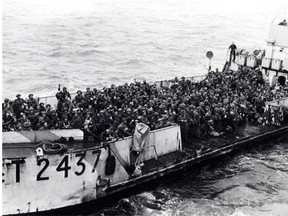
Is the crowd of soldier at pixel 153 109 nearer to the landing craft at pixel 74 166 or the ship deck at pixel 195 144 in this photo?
the ship deck at pixel 195 144

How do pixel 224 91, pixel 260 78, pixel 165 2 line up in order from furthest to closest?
pixel 165 2, pixel 260 78, pixel 224 91

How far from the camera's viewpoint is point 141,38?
47344 mm

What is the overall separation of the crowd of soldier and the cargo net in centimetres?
127

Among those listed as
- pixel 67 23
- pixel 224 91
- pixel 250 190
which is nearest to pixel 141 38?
pixel 67 23

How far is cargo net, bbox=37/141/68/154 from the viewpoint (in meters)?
10.1

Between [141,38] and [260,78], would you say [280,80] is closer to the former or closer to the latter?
[260,78]

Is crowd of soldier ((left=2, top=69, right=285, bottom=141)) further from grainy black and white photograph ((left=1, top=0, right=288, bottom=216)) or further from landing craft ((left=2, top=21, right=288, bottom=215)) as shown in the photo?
landing craft ((left=2, top=21, right=288, bottom=215))

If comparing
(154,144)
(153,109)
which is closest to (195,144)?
(153,109)

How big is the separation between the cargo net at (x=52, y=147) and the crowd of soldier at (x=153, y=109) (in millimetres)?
1273

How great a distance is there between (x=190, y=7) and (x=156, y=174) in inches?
2352

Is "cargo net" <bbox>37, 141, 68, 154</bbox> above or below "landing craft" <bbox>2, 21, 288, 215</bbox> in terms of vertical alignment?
above

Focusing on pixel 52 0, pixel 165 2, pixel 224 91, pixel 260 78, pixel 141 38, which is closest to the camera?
pixel 224 91

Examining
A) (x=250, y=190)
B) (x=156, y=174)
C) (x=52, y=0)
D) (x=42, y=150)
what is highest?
(x=52, y=0)

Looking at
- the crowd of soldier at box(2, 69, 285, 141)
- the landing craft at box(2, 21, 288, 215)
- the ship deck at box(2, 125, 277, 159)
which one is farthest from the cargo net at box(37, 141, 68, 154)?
the crowd of soldier at box(2, 69, 285, 141)
